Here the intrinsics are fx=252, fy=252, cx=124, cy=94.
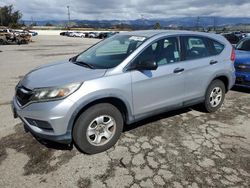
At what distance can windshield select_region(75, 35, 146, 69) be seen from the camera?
392cm

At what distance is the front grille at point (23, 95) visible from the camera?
338cm

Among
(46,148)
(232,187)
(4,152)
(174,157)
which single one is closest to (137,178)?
(174,157)

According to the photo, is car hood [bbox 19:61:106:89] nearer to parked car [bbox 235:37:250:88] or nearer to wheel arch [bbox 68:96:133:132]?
wheel arch [bbox 68:96:133:132]

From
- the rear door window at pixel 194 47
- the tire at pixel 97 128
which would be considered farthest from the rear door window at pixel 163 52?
the tire at pixel 97 128

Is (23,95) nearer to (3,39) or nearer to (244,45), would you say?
(244,45)

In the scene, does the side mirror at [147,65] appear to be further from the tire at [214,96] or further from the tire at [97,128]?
the tire at [214,96]

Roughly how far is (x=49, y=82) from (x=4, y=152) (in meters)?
1.30

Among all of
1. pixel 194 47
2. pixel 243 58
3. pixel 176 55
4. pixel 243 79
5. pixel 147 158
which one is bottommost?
pixel 147 158

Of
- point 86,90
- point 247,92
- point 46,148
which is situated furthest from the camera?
point 247,92

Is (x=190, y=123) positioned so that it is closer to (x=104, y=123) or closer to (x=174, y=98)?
(x=174, y=98)

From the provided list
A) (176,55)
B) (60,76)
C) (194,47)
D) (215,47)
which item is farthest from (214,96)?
(60,76)

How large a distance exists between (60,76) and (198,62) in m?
2.51

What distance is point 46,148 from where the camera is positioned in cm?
381

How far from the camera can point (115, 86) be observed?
11.5ft
